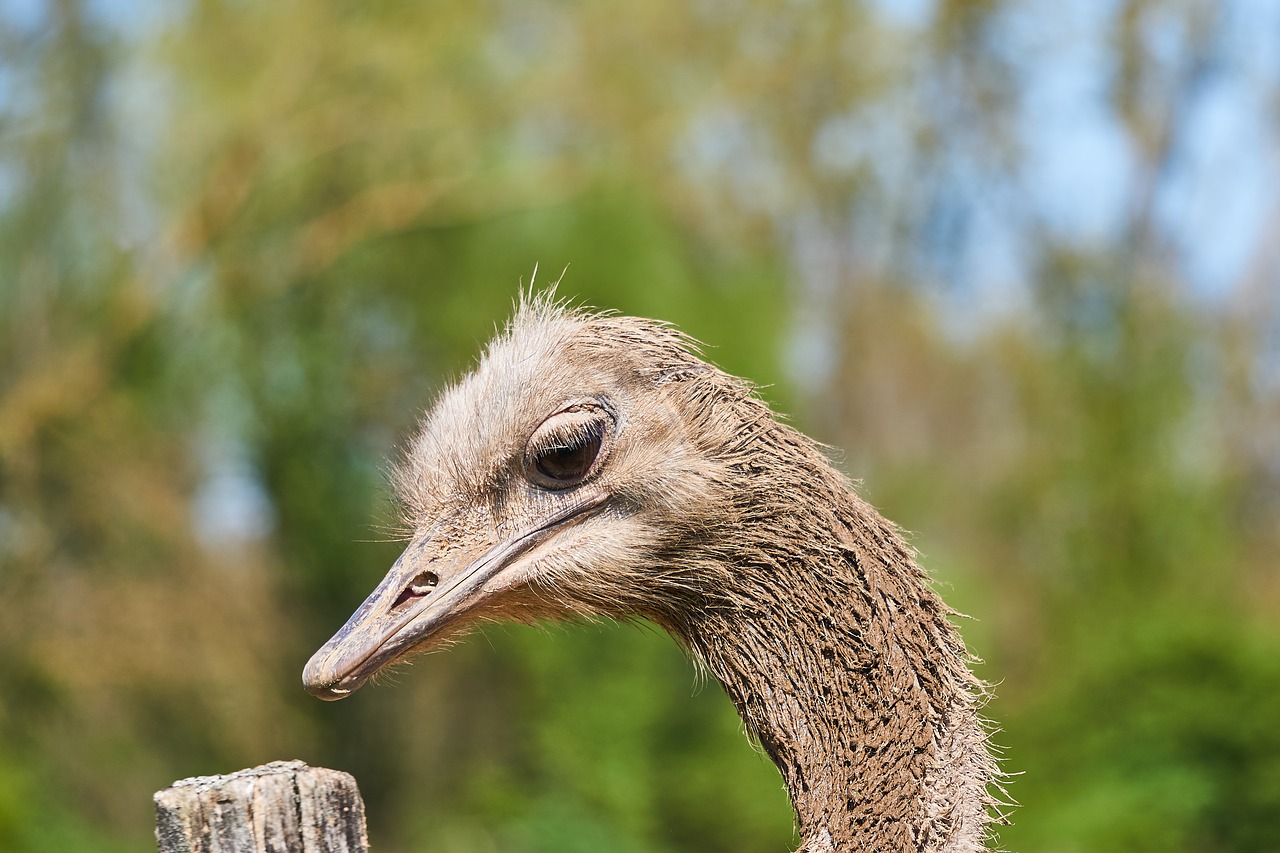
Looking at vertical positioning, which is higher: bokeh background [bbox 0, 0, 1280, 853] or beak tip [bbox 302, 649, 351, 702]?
bokeh background [bbox 0, 0, 1280, 853]

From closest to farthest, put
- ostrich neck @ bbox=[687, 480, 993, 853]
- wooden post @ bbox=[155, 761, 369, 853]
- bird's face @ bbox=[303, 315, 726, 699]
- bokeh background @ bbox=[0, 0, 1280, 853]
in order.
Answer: wooden post @ bbox=[155, 761, 369, 853], ostrich neck @ bbox=[687, 480, 993, 853], bird's face @ bbox=[303, 315, 726, 699], bokeh background @ bbox=[0, 0, 1280, 853]

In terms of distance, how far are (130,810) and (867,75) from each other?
14116 millimetres

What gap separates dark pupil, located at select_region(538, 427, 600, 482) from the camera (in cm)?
277

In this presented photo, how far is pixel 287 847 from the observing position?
2.07 m

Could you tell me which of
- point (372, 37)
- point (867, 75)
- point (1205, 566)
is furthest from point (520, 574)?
point (867, 75)

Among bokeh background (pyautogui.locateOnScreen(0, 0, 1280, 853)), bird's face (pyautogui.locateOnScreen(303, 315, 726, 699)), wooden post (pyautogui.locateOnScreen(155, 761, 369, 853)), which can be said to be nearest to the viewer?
wooden post (pyautogui.locateOnScreen(155, 761, 369, 853))

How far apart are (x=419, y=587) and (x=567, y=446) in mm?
385

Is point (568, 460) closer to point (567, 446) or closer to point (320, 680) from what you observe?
point (567, 446)

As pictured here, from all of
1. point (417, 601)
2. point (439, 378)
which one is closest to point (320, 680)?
point (417, 601)

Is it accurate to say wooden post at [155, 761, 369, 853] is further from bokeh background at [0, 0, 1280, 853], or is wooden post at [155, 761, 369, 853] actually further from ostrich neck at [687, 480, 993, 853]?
bokeh background at [0, 0, 1280, 853]

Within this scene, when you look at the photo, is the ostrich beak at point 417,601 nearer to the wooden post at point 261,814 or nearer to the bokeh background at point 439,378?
the wooden post at point 261,814

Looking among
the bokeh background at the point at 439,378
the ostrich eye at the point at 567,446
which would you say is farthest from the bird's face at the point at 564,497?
the bokeh background at the point at 439,378

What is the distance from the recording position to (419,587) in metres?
2.75

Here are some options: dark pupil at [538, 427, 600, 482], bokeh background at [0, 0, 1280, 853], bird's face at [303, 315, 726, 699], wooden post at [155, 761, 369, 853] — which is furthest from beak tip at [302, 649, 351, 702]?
bokeh background at [0, 0, 1280, 853]
